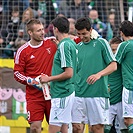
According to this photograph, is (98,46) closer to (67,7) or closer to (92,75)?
(92,75)

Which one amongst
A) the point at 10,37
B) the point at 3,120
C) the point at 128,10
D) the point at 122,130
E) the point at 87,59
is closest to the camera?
the point at 87,59

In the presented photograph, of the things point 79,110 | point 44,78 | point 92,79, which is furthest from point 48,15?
point 92,79

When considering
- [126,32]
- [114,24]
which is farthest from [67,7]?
[126,32]

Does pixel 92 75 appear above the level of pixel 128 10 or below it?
below

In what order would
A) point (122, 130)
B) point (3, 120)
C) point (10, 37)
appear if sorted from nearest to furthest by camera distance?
point (122, 130) → point (3, 120) → point (10, 37)

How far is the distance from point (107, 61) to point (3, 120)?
367 centimetres

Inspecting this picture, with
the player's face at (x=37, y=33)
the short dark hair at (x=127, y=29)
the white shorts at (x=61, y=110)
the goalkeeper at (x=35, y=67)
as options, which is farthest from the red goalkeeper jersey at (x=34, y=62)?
the short dark hair at (x=127, y=29)

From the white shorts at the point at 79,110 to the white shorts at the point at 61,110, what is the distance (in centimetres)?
36

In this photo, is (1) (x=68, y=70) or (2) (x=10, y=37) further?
(2) (x=10, y=37)

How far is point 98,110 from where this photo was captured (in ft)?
28.6

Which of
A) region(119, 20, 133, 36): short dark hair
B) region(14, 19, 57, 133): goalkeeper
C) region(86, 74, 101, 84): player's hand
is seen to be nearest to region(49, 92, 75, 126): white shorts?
region(86, 74, 101, 84): player's hand

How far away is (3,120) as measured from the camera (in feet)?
38.0

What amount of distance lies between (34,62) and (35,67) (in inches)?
3.1

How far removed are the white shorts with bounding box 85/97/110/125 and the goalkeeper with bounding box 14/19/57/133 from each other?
28.3 inches
